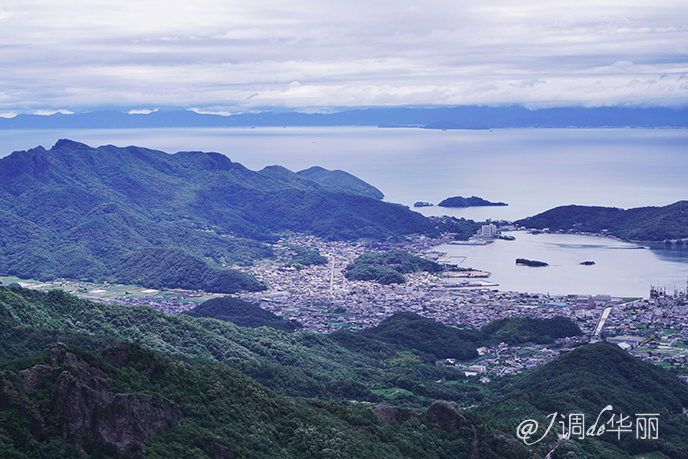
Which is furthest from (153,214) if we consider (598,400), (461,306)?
(598,400)

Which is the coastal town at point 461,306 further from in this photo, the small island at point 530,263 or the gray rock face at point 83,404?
the gray rock face at point 83,404

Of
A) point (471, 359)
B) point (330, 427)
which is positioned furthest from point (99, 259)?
point (330, 427)

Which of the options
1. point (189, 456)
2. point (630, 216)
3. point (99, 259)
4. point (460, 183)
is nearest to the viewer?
point (189, 456)

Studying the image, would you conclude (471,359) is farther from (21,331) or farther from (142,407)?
(142,407)

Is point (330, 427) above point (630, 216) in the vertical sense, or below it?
below

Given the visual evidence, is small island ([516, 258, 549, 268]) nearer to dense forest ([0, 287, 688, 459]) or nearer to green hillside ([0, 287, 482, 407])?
dense forest ([0, 287, 688, 459])

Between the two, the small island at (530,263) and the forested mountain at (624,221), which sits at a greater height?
the forested mountain at (624,221)

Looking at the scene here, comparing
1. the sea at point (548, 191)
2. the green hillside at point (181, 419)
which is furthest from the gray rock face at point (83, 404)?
the sea at point (548, 191)
